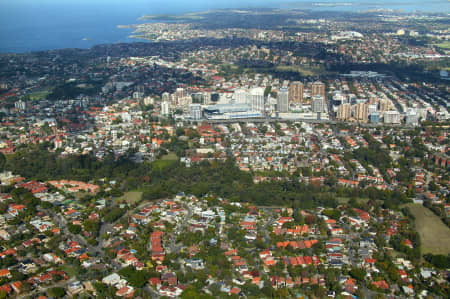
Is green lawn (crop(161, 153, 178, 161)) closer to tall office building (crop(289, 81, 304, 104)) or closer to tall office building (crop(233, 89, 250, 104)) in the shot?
tall office building (crop(233, 89, 250, 104))

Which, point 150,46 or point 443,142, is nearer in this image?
point 443,142

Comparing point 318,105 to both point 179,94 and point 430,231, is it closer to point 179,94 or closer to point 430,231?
point 179,94

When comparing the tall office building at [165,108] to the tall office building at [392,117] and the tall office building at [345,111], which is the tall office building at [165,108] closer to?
the tall office building at [345,111]

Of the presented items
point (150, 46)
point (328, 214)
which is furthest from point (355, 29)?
point (328, 214)

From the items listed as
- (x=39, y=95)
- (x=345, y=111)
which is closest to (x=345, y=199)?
(x=345, y=111)

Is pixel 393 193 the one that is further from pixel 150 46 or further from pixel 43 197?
pixel 150 46

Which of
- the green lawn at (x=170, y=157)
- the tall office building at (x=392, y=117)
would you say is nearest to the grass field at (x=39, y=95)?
the green lawn at (x=170, y=157)

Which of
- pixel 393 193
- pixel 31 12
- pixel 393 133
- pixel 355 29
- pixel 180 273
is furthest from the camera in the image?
pixel 31 12

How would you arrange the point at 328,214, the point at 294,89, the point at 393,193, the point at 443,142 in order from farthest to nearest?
the point at 294,89, the point at 443,142, the point at 393,193, the point at 328,214
